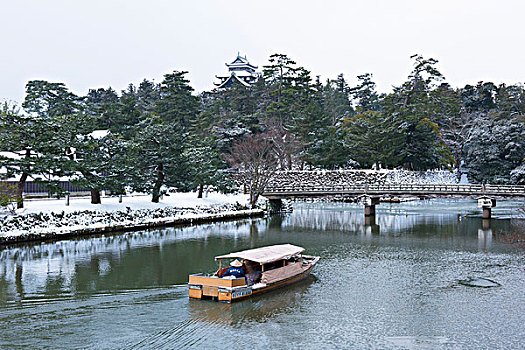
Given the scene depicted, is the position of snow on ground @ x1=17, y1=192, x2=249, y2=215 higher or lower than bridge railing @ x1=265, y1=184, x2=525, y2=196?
lower

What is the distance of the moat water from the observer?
1276 centimetres

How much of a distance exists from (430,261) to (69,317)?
54.5 feet

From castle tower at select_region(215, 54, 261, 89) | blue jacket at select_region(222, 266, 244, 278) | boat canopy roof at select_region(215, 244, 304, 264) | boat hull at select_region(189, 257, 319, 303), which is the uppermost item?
castle tower at select_region(215, 54, 261, 89)

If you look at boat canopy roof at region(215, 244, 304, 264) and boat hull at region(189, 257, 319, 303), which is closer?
boat hull at region(189, 257, 319, 303)

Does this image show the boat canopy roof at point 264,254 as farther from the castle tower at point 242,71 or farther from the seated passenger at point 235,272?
the castle tower at point 242,71

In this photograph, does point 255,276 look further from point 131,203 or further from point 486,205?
point 486,205

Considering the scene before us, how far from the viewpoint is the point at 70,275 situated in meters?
20.0

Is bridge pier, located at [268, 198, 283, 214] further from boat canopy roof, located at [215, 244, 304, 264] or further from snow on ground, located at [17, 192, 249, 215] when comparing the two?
boat canopy roof, located at [215, 244, 304, 264]

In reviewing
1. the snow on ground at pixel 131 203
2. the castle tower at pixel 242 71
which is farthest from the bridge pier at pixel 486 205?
the castle tower at pixel 242 71

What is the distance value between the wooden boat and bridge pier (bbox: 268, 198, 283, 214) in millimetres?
27440

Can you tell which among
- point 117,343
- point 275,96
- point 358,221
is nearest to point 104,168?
point 358,221

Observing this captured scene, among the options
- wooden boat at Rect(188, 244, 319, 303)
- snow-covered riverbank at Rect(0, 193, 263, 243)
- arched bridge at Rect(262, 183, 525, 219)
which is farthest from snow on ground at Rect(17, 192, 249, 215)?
wooden boat at Rect(188, 244, 319, 303)

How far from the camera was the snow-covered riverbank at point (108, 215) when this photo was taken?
94.2 ft

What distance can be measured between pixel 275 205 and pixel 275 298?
3260 cm
